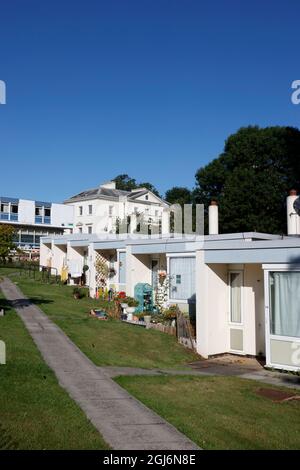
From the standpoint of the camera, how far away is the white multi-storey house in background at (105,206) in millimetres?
58344

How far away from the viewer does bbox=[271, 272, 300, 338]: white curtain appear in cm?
1216

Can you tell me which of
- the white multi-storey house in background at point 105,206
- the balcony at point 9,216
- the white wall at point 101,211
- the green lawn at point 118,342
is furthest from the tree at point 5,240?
the balcony at point 9,216

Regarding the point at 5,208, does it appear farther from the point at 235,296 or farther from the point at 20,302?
the point at 235,296

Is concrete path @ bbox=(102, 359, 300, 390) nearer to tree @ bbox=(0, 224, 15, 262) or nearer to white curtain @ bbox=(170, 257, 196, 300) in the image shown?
white curtain @ bbox=(170, 257, 196, 300)

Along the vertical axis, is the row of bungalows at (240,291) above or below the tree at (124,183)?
below

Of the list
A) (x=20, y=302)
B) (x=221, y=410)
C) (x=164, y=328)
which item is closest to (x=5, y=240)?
(x=20, y=302)

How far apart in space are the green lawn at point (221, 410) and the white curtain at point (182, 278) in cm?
652

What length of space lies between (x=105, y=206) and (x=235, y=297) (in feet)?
150

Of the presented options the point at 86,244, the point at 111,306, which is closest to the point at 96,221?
the point at 86,244

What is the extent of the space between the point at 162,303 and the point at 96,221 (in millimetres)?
39257

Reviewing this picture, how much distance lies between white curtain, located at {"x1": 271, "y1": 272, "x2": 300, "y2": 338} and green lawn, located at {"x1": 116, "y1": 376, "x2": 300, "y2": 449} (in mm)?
1990

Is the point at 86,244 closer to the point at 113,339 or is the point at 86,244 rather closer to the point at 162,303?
the point at 162,303

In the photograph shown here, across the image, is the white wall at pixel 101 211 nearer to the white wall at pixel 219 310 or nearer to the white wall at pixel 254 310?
the white wall at pixel 219 310
